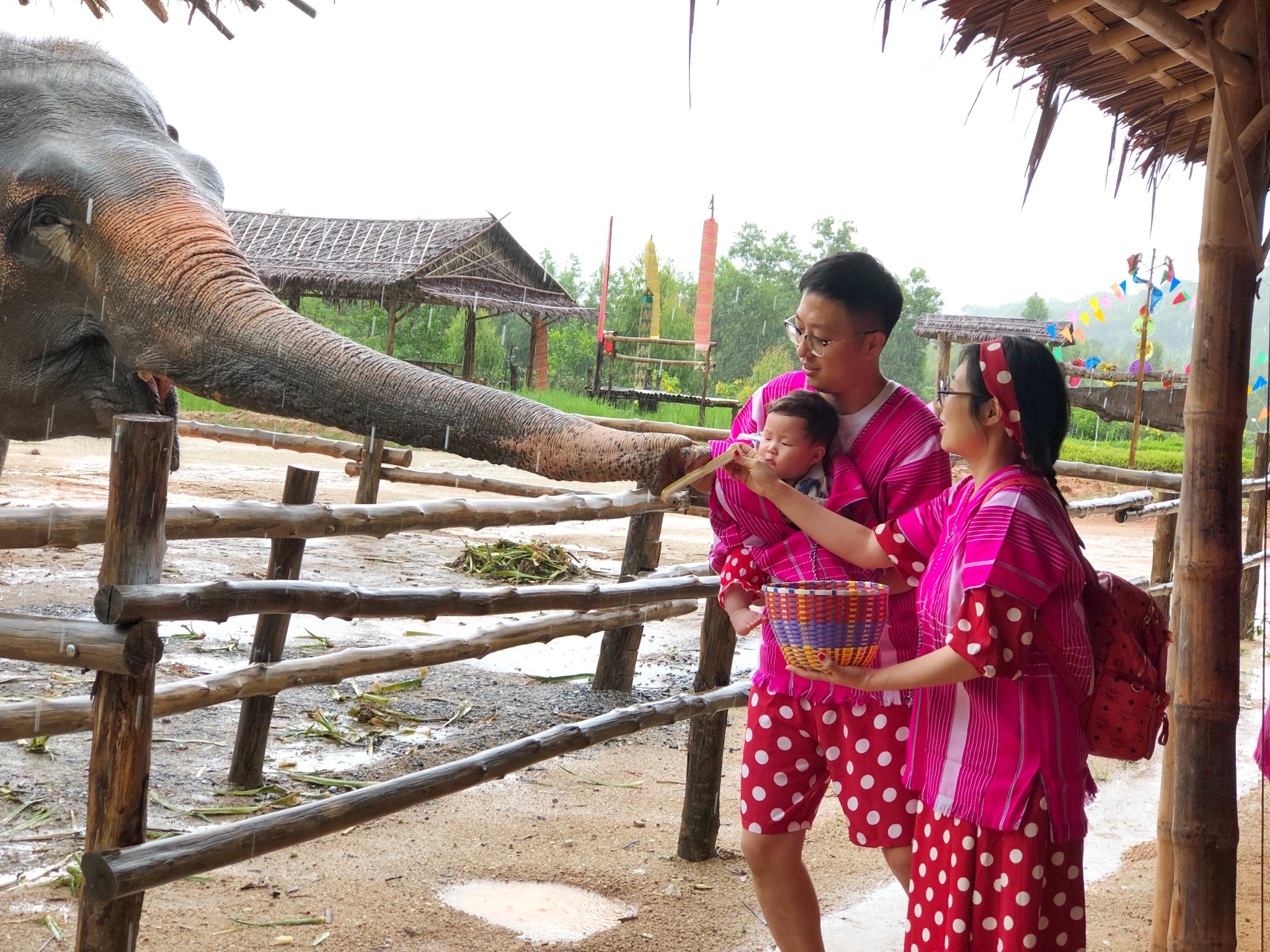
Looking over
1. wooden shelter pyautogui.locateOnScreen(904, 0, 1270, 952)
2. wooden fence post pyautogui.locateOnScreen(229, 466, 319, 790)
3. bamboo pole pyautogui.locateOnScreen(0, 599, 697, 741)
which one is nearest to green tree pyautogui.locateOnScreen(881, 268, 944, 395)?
bamboo pole pyautogui.locateOnScreen(0, 599, 697, 741)

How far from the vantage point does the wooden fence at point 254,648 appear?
195 cm

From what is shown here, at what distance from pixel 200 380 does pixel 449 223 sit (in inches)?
669

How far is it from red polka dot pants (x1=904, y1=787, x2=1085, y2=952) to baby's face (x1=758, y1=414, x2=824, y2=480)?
1.90ft

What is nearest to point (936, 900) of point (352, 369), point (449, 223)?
point (352, 369)

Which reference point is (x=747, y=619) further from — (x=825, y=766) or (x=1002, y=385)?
(x=1002, y=385)

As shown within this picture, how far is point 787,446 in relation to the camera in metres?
1.82

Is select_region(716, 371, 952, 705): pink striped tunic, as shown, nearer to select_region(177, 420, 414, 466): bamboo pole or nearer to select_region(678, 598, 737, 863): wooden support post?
select_region(678, 598, 737, 863): wooden support post

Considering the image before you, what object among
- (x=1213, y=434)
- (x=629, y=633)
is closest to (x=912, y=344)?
(x=629, y=633)

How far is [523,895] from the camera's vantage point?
10.1 ft

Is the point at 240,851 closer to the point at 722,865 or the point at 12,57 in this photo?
the point at 722,865

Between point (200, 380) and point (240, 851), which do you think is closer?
point (240, 851)

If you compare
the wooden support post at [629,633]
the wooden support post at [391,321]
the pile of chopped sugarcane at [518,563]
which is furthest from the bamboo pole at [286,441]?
the wooden support post at [391,321]

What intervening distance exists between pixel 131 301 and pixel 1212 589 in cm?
242

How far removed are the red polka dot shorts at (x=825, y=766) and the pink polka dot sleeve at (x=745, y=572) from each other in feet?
0.62
